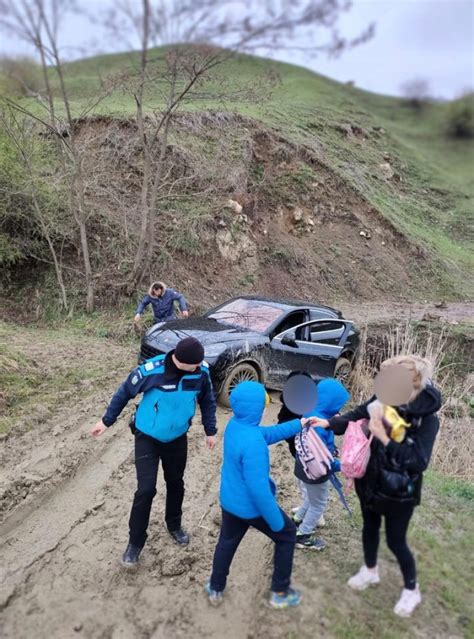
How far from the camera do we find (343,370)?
30.2 feet

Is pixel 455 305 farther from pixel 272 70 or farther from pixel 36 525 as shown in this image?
pixel 36 525

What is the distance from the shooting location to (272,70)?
8.55 m

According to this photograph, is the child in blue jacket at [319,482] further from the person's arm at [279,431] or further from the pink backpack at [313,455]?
the person's arm at [279,431]

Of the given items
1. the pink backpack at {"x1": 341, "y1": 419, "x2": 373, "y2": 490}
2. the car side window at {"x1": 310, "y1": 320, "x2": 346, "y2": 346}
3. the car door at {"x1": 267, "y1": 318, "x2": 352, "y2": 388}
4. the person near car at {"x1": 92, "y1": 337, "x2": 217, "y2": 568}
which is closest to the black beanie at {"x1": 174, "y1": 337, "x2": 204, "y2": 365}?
the person near car at {"x1": 92, "y1": 337, "x2": 217, "y2": 568}

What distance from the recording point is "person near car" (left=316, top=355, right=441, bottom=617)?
2.80 meters

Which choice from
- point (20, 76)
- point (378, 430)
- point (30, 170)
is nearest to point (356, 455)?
point (378, 430)

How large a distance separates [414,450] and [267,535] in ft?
3.56

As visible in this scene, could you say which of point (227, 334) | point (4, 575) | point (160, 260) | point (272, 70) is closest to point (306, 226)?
point (160, 260)

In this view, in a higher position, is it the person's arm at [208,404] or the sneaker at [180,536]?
the person's arm at [208,404]

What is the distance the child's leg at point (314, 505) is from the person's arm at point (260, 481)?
789 mm

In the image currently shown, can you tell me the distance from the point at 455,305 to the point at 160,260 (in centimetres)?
1149

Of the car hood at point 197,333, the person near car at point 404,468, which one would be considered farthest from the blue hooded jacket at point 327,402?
the car hood at point 197,333

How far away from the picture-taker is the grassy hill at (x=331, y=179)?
10.7 meters

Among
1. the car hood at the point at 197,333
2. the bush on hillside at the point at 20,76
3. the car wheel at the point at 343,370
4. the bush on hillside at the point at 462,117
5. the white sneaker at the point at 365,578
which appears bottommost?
the car wheel at the point at 343,370
